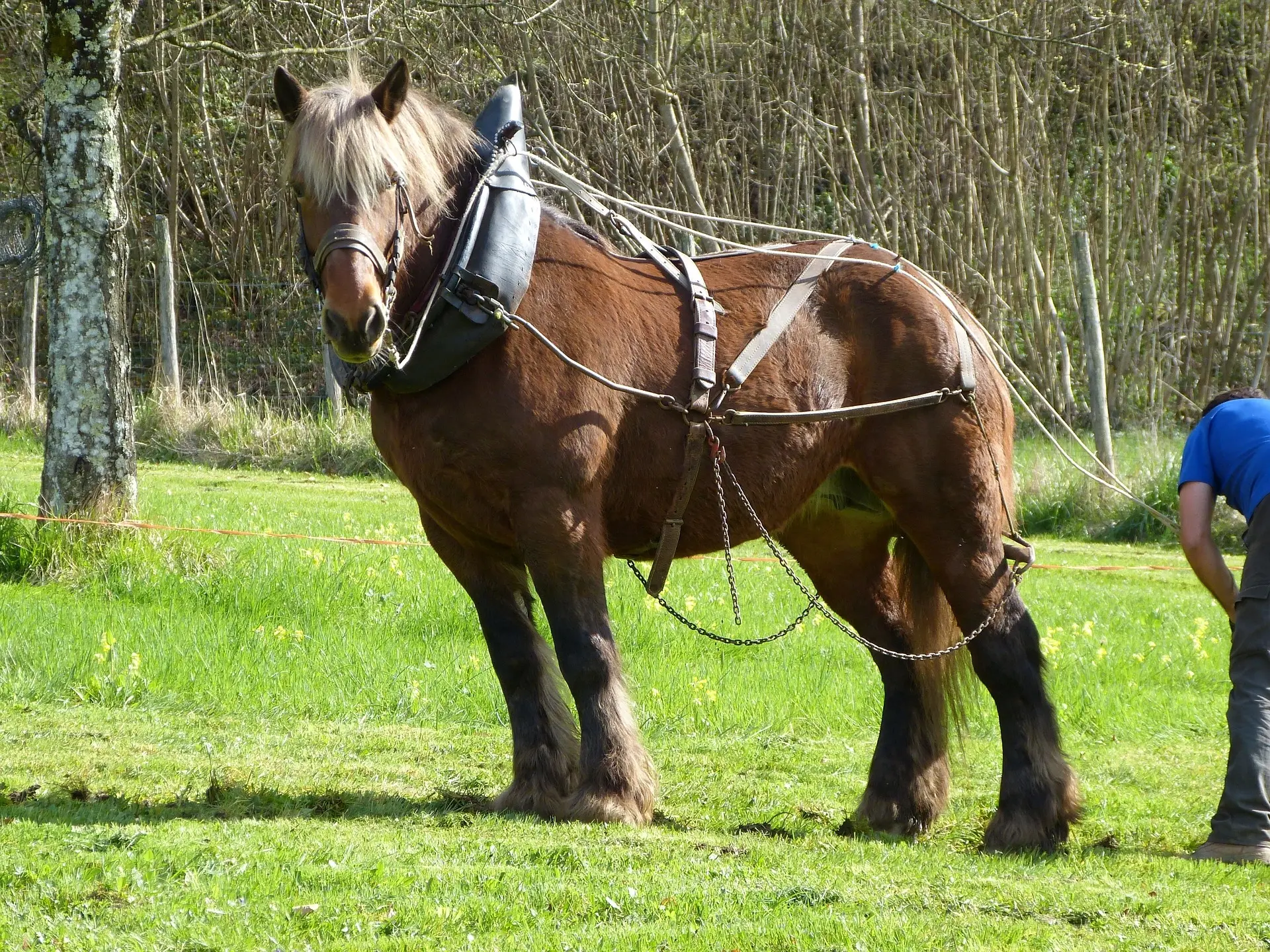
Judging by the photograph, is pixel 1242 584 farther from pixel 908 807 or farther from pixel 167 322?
pixel 167 322

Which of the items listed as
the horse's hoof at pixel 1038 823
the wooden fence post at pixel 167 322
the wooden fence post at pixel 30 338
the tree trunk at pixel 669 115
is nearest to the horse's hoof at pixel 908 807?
the horse's hoof at pixel 1038 823

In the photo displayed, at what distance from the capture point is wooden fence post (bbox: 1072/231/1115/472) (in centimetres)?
1205

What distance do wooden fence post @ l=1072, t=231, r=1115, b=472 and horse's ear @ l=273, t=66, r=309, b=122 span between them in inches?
369

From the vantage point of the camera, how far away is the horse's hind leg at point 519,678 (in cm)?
451

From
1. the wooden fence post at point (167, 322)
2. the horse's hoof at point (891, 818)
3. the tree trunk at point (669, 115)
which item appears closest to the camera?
the horse's hoof at point (891, 818)

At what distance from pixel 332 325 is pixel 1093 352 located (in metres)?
10.0

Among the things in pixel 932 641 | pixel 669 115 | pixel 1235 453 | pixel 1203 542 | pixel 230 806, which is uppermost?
pixel 669 115

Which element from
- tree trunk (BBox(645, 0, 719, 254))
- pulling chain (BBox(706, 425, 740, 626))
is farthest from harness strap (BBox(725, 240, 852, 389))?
tree trunk (BBox(645, 0, 719, 254))

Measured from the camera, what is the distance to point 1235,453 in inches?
177

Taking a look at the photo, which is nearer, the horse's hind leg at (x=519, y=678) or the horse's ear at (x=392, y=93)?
the horse's ear at (x=392, y=93)

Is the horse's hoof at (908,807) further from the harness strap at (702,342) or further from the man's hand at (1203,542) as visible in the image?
the harness strap at (702,342)

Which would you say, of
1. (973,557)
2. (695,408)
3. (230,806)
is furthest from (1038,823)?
(230,806)

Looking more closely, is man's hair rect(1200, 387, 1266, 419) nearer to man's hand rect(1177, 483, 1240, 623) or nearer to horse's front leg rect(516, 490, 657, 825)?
man's hand rect(1177, 483, 1240, 623)

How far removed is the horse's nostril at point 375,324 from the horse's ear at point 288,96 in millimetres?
809
